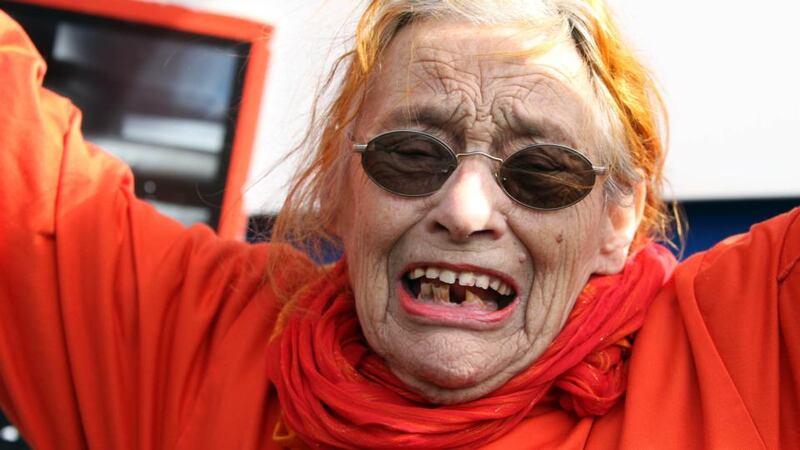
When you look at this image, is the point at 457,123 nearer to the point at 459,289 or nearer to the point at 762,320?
the point at 459,289

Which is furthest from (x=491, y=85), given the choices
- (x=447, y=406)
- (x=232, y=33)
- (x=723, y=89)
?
(x=232, y=33)

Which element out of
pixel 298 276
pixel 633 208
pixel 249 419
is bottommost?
pixel 249 419

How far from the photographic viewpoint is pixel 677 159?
129 inches

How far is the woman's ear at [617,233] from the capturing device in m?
2.25

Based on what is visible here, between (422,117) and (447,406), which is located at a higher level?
(422,117)

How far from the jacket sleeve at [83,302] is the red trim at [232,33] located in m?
0.98

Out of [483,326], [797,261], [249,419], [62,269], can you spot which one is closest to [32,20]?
[62,269]

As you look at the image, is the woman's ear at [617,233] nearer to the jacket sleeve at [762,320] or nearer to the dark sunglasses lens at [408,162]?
the jacket sleeve at [762,320]

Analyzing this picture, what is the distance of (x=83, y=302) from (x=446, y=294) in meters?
0.89

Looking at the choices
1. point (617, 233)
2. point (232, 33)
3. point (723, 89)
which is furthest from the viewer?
point (232, 33)

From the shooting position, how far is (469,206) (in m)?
2.02

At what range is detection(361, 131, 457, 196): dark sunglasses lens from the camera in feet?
6.88

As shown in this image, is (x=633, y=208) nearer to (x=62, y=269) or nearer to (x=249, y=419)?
(x=249, y=419)

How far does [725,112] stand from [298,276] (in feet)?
4.89
